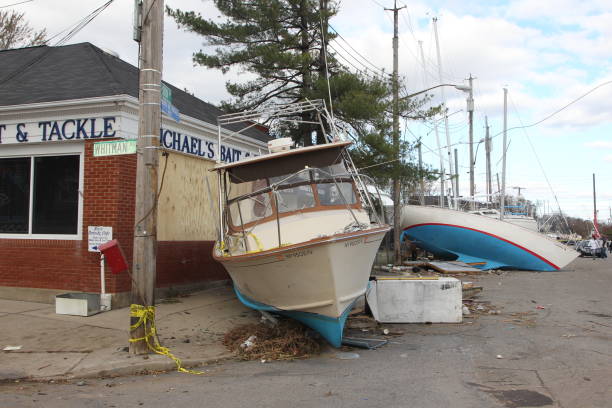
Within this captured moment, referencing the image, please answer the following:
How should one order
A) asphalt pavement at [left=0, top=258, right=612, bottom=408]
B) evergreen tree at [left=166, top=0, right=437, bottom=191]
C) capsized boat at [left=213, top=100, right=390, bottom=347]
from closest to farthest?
asphalt pavement at [left=0, top=258, right=612, bottom=408] < capsized boat at [left=213, top=100, right=390, bottom=347] < evergreen tree at [left=166, top=0, right=437, bottom=191]

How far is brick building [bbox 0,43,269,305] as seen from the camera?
30.5 feet

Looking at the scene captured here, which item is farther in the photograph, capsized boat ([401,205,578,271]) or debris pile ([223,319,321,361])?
capsized boat ([401,205,578,271])

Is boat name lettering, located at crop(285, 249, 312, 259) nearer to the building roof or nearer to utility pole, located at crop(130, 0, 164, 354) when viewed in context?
utility pole, located at crop(130, 0, 164, 354)

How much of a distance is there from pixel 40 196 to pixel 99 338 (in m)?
4.07

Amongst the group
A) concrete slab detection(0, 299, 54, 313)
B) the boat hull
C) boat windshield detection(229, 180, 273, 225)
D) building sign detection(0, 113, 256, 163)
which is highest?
building sign detection(0, 113, 256, 163)

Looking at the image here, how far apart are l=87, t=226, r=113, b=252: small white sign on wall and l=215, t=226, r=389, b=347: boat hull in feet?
9.30

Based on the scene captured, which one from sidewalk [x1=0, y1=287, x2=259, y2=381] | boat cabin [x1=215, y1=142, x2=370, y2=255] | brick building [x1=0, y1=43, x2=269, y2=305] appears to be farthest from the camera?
brick building [x1=0, y1=43, x2=269, y2=305]

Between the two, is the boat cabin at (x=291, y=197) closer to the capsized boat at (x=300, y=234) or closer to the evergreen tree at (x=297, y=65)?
the capsized boat at (x=300, y=234)

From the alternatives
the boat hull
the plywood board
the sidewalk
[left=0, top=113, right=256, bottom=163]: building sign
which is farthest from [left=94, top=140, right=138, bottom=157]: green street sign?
the plywood board

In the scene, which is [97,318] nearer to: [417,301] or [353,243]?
[353,243]

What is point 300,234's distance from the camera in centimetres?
787

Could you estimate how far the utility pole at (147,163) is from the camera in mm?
6438

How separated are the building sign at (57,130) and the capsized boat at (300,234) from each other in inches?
95.1

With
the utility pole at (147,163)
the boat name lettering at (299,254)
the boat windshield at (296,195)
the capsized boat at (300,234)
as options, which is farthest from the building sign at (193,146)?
the boat name lettering at (299,254)
